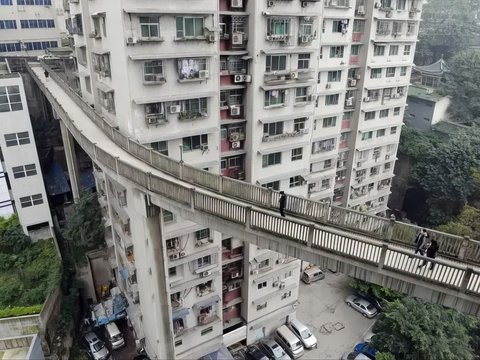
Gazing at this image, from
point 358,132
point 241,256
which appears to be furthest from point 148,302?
point 358,132

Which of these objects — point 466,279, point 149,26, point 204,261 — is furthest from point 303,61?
point 466,279

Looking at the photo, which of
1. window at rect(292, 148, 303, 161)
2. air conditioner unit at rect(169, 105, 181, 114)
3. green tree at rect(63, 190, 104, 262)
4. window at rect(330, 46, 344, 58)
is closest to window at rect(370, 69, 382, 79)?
window at rect(330, 46, 344, 58)

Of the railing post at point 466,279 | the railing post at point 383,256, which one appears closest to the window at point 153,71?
the railing post at point 383,256

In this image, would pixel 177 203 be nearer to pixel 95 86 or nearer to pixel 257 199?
pixel 257 199

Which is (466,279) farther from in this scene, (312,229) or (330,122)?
(330,122)

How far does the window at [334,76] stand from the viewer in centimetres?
2627

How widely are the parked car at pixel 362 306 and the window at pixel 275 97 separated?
675 inches

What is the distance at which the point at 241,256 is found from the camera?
22.1 metres

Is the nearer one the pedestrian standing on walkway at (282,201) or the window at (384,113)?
the pedestrian standing on walkway at (282,201)

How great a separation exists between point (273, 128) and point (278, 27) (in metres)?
5.11

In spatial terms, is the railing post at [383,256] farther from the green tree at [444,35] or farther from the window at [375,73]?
the green tree at [444,35]

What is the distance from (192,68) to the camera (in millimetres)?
16625

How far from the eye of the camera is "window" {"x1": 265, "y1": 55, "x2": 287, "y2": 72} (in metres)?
18.6

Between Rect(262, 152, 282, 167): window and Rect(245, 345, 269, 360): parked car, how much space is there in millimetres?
12253
